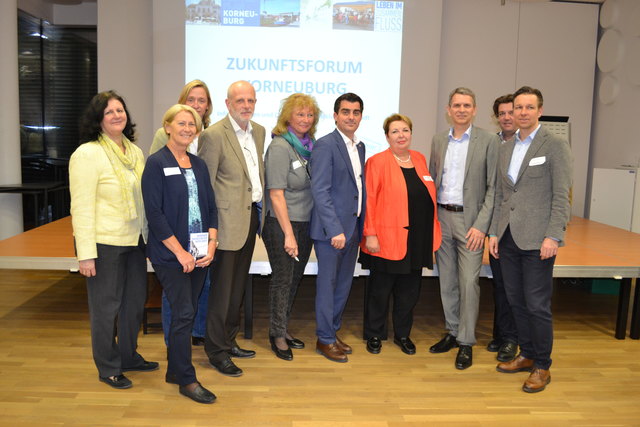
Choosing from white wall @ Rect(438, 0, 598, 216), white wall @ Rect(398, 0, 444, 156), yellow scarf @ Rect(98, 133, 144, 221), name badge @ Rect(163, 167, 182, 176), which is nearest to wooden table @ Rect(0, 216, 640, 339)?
yellow scarf @ Rect(98, 133, 144, 221)

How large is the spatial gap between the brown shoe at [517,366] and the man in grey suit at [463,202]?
7.4 inches

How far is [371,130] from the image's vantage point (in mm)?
6613

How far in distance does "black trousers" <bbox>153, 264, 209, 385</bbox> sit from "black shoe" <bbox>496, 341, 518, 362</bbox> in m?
1.85

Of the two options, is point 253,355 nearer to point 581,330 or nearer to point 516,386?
point 516,386

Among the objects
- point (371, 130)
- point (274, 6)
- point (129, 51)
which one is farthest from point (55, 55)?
point (371, 130)

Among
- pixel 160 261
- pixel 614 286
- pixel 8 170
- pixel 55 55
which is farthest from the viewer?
pixel 55 55

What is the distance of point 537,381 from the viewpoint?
294 centimetres

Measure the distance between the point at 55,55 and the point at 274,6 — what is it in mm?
3942

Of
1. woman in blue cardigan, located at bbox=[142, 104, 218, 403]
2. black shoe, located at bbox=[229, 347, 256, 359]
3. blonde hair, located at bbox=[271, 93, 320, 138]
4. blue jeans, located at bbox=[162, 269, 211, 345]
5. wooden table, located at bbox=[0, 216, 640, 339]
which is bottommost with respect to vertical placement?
black shoe, located at bbox=[229, 347, 256, 359]

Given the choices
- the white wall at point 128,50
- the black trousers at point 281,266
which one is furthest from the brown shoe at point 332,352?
the white wall at point 128,50

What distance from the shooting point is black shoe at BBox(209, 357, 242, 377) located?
302 centimetres

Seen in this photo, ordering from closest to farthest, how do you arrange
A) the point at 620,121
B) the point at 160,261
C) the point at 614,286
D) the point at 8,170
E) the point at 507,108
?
the point at 160,261
the point at 507,108
the point at 614,286
the point at 8,170
the point at 620,121

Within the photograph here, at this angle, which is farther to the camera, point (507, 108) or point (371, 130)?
point (371, 130)

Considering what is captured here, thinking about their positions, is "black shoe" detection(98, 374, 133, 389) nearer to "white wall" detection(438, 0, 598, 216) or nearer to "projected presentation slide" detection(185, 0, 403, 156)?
"projected presentation slide" detection(185, 0, 403, 156)
